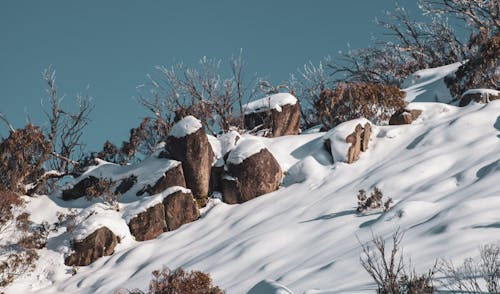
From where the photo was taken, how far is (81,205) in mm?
15492

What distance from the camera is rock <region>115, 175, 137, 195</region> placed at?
50.5 ft

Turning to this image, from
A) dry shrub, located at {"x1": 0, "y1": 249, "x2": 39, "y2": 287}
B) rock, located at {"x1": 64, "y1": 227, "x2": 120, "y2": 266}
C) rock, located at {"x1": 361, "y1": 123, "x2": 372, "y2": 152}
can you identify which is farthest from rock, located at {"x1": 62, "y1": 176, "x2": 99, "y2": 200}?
rock, located at {"x1": 361, "y1": 123, "x2": 372, "y2": 152}

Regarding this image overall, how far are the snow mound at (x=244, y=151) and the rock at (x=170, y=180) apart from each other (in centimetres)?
133

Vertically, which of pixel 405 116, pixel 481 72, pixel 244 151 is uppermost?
pixel 244 151

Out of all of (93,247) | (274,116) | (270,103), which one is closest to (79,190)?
(93,247)

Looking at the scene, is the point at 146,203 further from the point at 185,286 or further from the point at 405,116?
the point at 185,286

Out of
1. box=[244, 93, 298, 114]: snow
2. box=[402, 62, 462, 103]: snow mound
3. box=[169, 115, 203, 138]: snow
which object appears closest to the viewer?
box=[169, 115, 203, 138]: snow

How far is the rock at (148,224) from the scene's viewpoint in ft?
44.9

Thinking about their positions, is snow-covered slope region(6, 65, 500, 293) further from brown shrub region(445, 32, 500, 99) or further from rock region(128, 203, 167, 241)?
brown shrub region(445, 32, 500, 99)

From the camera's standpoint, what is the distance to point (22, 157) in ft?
52.5

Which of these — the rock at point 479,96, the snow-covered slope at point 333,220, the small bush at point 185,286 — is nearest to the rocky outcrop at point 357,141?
the snow-covered slope at point 333,220

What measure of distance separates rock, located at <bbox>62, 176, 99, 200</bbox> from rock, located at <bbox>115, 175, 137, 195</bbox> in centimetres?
87

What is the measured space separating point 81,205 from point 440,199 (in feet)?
32.7

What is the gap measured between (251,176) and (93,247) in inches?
166
